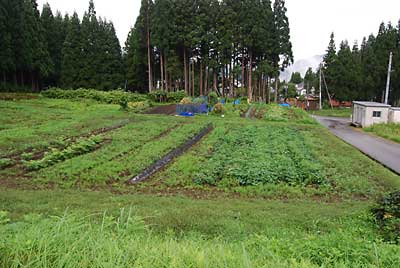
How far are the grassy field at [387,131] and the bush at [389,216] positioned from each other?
11360 millimetres

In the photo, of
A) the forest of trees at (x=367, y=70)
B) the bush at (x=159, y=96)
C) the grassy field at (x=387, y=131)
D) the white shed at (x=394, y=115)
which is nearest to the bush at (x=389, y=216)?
the grassy field at (x=387, y=131)

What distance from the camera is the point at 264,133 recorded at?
13.9 meters

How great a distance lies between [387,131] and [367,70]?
23.0 metres

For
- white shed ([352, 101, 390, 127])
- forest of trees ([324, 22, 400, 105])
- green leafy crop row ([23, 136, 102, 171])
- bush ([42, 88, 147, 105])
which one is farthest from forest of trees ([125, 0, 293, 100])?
green leafy crop row ([23, 136, 102, 171])

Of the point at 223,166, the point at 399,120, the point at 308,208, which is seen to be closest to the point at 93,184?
the point at 223,166

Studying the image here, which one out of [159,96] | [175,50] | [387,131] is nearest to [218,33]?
[175,50]

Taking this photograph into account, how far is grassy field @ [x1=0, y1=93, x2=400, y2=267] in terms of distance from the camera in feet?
5.45

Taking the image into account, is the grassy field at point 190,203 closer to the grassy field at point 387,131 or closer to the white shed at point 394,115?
the grassy field at point 387,131

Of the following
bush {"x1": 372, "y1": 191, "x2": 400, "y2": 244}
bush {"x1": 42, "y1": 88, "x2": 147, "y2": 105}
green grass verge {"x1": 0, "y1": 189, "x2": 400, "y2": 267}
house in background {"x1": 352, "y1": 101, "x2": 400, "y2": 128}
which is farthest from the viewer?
bush {"x1": 42, "y1": 88, "x2": 147, "y2": 105}

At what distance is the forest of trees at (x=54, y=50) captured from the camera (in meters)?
27.4

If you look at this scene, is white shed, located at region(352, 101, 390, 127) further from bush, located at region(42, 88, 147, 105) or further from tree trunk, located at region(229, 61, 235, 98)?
bush, located at region(42, 88, 147, 105)

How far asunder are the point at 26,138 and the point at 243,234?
10.3m

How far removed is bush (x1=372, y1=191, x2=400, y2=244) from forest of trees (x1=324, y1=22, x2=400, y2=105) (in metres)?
34.2

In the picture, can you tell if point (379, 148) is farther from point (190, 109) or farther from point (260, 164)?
point (190, 109)
